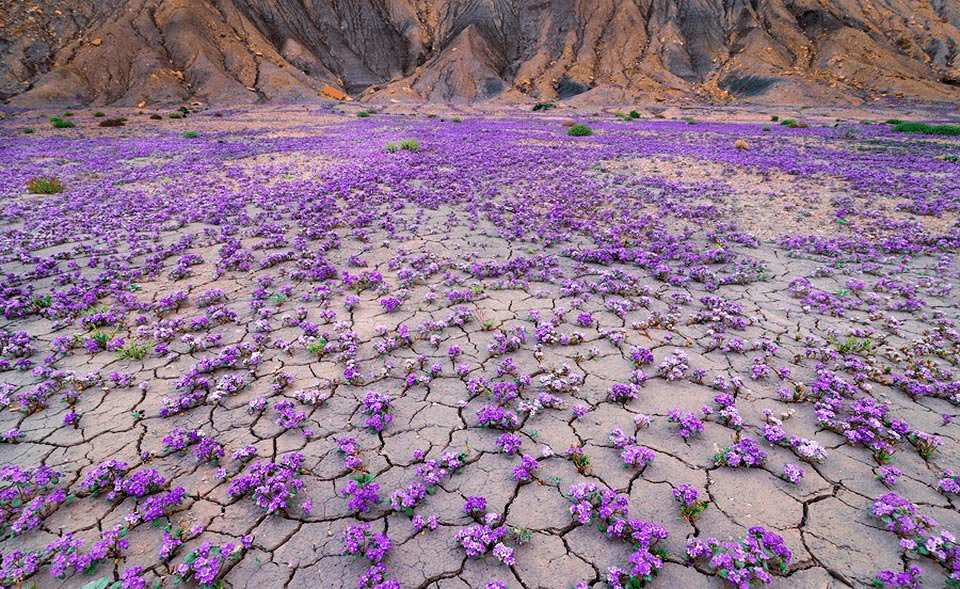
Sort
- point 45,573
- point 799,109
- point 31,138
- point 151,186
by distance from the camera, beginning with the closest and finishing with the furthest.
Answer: point 45,573, point 151,186, point 31,138, point 799,109

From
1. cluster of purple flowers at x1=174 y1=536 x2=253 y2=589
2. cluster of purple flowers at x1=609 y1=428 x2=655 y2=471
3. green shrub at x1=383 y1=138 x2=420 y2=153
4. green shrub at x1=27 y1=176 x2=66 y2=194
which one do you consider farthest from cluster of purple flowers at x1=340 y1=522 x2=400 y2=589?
green shrub at x1=383 y1=138 x2=420 y2=153

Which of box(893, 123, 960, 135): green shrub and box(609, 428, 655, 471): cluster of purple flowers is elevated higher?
box(893, 123, 960, 135): green shrub

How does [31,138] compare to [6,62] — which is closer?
[31,138]

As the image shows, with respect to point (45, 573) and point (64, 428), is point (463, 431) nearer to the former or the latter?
point (45, 573)

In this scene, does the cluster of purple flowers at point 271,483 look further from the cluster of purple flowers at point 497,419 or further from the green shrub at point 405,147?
the green shrub at point 405,147

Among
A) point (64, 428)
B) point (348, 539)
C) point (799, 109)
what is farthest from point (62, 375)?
point (799, 109)

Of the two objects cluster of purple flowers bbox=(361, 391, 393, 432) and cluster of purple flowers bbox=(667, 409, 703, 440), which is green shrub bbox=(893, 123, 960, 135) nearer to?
cluster of purple flowers bbox=(667, 409, 703, 440)

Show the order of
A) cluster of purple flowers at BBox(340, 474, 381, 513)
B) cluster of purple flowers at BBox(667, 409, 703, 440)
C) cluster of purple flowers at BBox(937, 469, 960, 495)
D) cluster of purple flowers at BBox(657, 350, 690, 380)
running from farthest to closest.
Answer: cluster of purple flowers at BBox(657, 350, 690, 380) → cluster of purple flowers at BBox(667, 409, 703, 440) → cluster of purple flowers at BBox(937, 469, 960, 495) → cluster of purple flowers at BBox(340, 474, 381, 513)
